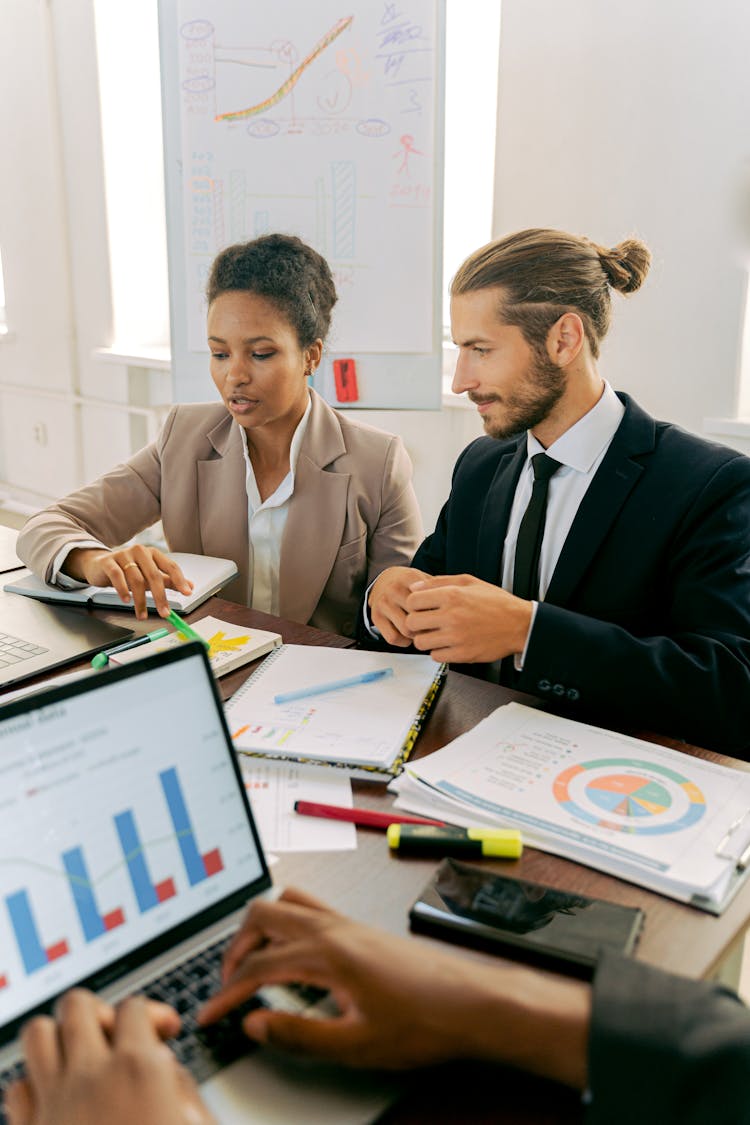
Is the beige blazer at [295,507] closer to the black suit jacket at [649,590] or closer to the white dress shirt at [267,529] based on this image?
the white dress shirt at [267,529]

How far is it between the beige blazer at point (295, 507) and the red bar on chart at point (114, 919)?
3.51ft

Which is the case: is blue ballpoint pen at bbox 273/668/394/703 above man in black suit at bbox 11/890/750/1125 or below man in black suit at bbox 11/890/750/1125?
below

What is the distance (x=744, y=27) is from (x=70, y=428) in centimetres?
299

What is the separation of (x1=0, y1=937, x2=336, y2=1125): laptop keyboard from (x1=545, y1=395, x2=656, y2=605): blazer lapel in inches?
31.8

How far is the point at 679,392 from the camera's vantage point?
246cm

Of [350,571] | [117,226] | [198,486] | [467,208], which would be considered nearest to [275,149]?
[467,208]

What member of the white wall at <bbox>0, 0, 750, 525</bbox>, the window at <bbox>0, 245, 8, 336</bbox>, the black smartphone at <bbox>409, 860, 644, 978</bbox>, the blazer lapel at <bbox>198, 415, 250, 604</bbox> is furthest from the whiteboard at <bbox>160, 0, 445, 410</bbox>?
the window at <bbox>0, 245, 8, 336</bbox>

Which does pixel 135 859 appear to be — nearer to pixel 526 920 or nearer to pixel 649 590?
pixel 526 920

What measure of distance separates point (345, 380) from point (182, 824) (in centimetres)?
192

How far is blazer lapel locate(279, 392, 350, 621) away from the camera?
1719 mm

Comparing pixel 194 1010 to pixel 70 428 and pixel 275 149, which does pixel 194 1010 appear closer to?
pixel 275 149

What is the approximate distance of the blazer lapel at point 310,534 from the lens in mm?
1719

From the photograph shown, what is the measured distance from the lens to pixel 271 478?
5.91 feet

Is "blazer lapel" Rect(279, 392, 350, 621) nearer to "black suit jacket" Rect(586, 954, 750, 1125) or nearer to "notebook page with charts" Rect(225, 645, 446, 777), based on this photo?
"notebook page with charts" Rect(225, 645, 446, 777)
